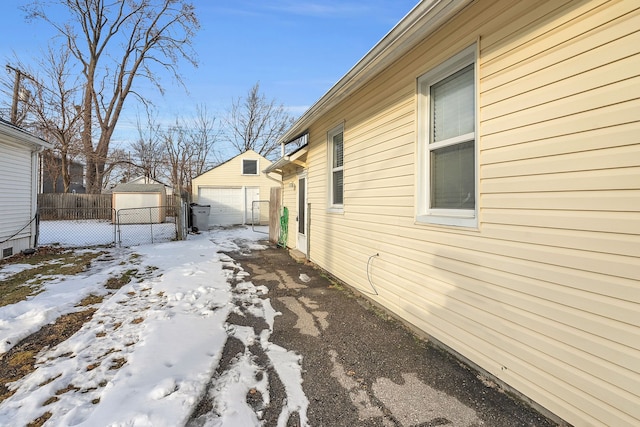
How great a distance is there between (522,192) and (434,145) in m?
1.17

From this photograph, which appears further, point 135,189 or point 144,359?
point 135,189

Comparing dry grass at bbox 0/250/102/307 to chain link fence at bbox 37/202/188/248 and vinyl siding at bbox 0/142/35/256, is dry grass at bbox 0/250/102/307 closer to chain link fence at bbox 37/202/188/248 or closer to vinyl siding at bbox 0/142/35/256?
vinyl siding at bbox 0/142/35/256

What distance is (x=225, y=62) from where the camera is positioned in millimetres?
13969

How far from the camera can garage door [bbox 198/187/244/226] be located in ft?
60.0

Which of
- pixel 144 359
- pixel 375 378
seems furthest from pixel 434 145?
pixel 144 359

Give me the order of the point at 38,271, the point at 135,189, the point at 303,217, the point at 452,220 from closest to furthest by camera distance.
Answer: the point at 452,220 → the point at 38,271 → the point at 303,217 → the point at 135,189

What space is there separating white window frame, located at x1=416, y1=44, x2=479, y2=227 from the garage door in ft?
54.5

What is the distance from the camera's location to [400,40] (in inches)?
120

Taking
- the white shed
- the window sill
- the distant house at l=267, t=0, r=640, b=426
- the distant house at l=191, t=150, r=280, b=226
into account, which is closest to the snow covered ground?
the distant house at l=267, t=0, r=640, b=426

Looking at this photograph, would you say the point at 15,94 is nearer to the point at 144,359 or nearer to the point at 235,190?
the point at 235,190

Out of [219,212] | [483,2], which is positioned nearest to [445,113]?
[483,2]

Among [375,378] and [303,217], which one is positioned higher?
[303,217]

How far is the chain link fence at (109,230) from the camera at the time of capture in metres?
10.5

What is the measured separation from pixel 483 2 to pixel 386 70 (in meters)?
1.59
